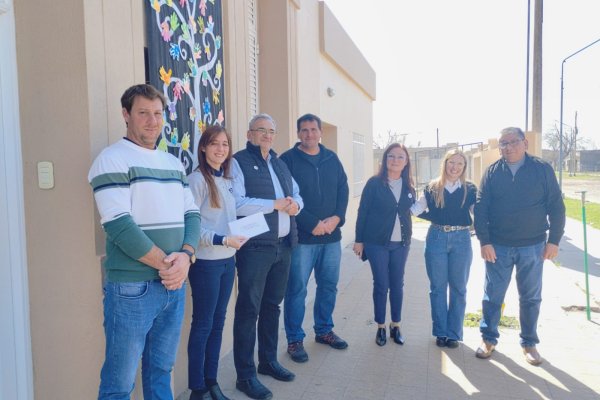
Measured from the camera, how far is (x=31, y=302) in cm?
261

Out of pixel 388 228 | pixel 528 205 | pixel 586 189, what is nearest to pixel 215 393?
pixel 388 228

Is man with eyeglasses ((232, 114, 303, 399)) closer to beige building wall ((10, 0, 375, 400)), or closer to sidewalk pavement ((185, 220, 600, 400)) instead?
sidewalk pavement ((185, 220, 600, 400))

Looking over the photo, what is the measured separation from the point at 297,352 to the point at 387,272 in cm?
113

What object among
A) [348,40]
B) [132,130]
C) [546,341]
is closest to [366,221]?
[546,341]

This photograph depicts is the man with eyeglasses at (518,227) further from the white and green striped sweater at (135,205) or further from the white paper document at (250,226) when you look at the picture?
the white and green striped sweater at (135,205)

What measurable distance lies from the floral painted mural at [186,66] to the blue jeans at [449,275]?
7.59ft

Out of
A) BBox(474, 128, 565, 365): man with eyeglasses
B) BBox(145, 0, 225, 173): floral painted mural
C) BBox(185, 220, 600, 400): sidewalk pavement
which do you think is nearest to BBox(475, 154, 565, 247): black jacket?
BBox(474, 128, 565, 365): man with eyeglasses

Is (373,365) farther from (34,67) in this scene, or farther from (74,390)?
(34,67)

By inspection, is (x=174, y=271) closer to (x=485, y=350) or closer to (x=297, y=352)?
(x=297, y=352)

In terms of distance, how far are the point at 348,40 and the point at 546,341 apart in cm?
737

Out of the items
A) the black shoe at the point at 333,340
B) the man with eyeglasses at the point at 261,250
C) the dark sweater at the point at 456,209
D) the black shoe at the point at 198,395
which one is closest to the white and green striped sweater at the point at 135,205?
the man with eyeglasses at the point at 261,250

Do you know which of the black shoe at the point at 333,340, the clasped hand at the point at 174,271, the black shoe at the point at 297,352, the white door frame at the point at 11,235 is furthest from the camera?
the black shoe at the point at 333,340

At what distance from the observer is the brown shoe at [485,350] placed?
398 cm

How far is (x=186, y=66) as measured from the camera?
3.53 meters
